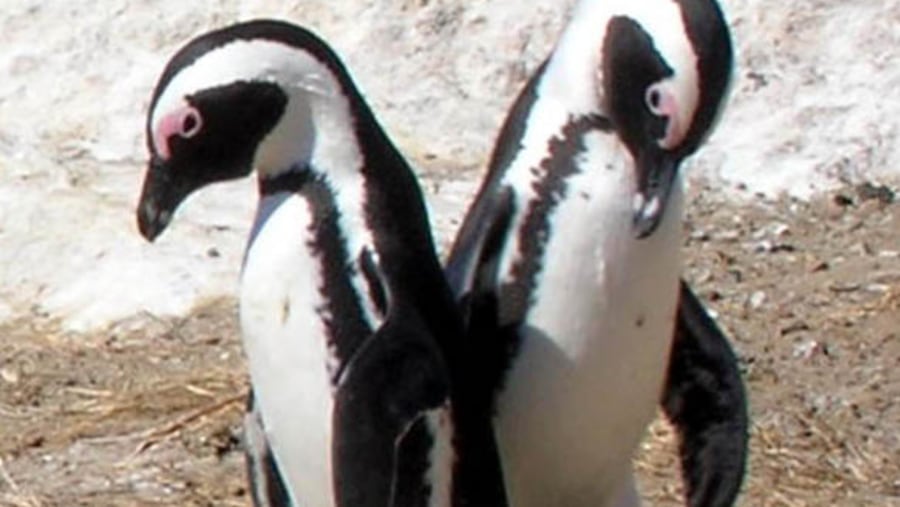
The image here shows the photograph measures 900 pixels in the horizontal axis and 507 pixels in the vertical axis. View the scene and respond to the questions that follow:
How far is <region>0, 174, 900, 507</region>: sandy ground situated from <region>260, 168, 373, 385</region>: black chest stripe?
4.91 ft

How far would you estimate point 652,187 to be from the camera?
3.54m

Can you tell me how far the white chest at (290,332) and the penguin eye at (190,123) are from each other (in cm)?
15

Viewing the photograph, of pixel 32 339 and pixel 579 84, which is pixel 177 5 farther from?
pixel 579 84

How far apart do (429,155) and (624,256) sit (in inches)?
135

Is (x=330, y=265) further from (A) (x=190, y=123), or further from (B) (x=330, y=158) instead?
(A) (x=190, y=123)

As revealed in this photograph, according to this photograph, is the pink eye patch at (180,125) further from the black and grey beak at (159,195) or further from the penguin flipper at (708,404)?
the penguin flipper at (708,404)

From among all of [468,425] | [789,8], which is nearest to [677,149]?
[468,425]

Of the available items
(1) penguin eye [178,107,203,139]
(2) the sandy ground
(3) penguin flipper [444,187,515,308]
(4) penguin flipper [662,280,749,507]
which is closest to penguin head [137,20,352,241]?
(1) penguin eye [178,107,203,139]

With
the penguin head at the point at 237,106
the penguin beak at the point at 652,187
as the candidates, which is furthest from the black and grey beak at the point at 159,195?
the penguin beak at the point at 652,187

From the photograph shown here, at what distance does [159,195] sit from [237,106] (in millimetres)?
170

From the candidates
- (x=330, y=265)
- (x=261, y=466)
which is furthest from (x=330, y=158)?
(x=261, y=466)

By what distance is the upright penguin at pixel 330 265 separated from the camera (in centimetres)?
355

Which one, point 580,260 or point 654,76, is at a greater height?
point 654,76

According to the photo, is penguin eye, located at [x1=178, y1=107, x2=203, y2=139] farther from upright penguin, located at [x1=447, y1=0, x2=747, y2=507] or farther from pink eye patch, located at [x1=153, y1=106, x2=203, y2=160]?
upright penguin, located at [x1=447, y1=0, x2=747, y2=507]
